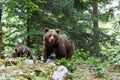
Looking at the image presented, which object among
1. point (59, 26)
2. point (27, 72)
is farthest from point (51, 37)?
point (59, 26)

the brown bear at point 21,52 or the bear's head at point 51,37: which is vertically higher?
the bear's head at point 51,37

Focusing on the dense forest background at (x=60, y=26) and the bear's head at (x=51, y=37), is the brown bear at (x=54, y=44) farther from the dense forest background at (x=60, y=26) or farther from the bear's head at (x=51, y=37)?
the dense forest background at (x=60, y=26)

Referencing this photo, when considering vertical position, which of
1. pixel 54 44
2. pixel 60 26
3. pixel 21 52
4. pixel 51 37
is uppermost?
pixel 51 37

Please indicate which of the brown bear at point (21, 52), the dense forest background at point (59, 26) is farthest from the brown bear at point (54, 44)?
the dense forest background at point (59, 26)

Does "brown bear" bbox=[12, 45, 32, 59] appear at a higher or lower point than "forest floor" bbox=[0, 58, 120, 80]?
lower

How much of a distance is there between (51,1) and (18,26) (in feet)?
8.04

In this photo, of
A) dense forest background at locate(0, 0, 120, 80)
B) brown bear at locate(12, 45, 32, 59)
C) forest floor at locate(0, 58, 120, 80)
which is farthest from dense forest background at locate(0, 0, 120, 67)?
forest floor at locate(0, 58, 120, 80)

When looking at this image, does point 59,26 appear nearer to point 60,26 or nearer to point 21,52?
point 60,26

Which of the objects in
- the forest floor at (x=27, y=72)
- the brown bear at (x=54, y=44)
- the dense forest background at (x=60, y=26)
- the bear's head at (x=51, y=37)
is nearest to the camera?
the forest floor at (x=27, y=72)

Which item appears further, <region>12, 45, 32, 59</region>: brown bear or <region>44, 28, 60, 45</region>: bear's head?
<region>12, 45, 32, 59</region>: brown bear

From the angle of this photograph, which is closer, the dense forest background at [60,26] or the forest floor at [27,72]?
the forest floor at [27,72]

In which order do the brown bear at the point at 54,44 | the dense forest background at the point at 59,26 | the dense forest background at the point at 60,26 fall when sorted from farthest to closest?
1. the dense forest background at the point at 60,26
2. the dense forest background at the point at 59,26
3. the brown bear at the point at 54,44

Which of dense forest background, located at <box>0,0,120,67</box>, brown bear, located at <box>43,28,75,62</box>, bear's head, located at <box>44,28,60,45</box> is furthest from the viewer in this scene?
dense forest background, located at <box>0,0,120,67</box>

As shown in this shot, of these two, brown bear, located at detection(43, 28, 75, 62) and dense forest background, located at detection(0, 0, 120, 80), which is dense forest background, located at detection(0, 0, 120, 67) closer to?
dense forest background, located at detection(0, 0, 120, 80)
